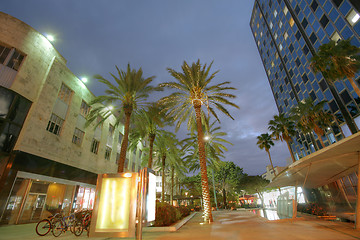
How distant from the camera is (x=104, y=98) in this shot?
18859 millimetres

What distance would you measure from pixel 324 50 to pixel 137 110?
2281 centimetres

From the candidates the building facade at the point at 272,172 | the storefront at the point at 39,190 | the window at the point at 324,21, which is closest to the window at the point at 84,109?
the storefront at the point at 39,190

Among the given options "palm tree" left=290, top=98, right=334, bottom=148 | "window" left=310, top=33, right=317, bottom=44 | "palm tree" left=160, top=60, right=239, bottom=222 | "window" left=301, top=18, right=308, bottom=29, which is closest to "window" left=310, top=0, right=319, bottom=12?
"window" left=301, top=18, right=308, bottom=29

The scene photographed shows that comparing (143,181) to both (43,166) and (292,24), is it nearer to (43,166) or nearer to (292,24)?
(43,166)

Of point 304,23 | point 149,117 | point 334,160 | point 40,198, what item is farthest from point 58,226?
point 304,23

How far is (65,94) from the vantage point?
19.4 meters

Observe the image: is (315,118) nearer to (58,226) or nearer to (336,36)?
(336,36)

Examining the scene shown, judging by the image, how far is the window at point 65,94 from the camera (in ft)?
61.5

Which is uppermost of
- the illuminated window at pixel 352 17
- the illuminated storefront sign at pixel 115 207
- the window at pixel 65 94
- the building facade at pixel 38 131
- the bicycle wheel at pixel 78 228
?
the illuminated window at pixel 352 17

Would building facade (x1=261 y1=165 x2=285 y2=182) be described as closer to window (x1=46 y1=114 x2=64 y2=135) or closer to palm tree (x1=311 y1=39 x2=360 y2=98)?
palm tree (x1=311 y1=39 x2=360 y2=98)

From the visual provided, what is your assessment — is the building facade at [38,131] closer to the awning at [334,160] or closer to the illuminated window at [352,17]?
the awning at [334,160]

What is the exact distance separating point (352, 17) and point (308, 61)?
6782 millimetres

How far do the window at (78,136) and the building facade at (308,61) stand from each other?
27.2m

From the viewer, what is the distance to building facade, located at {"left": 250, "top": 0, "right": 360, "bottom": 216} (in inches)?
857
